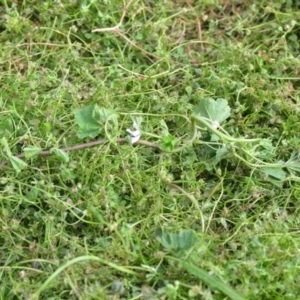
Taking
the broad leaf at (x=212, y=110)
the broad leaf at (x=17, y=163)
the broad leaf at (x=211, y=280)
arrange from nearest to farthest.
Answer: the broad leaf at (x=211, y=280)
the broad leaf at (x=17, y=163)
the broad leaf at (x=212, y=110)

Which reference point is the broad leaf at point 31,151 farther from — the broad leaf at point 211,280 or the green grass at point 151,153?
the broad leaf at point 211,280

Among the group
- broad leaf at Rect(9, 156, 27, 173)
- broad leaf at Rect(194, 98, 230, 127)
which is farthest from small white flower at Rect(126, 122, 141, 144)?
broad leaf at Rect(9, 156, 27, 173)

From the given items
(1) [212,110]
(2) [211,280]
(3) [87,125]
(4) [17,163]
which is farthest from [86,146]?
(2) [211,280]

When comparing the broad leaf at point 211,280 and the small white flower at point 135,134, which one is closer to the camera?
the broad leaf at point 211,280

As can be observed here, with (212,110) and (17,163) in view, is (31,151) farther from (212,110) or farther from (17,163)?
(212,110)

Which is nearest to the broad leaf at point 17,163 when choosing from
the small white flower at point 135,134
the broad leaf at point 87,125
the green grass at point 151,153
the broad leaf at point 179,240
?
the green grass at point 151,153

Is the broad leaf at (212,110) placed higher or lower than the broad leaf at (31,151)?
lower

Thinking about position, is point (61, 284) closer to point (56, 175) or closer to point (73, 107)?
point (56, 175)
